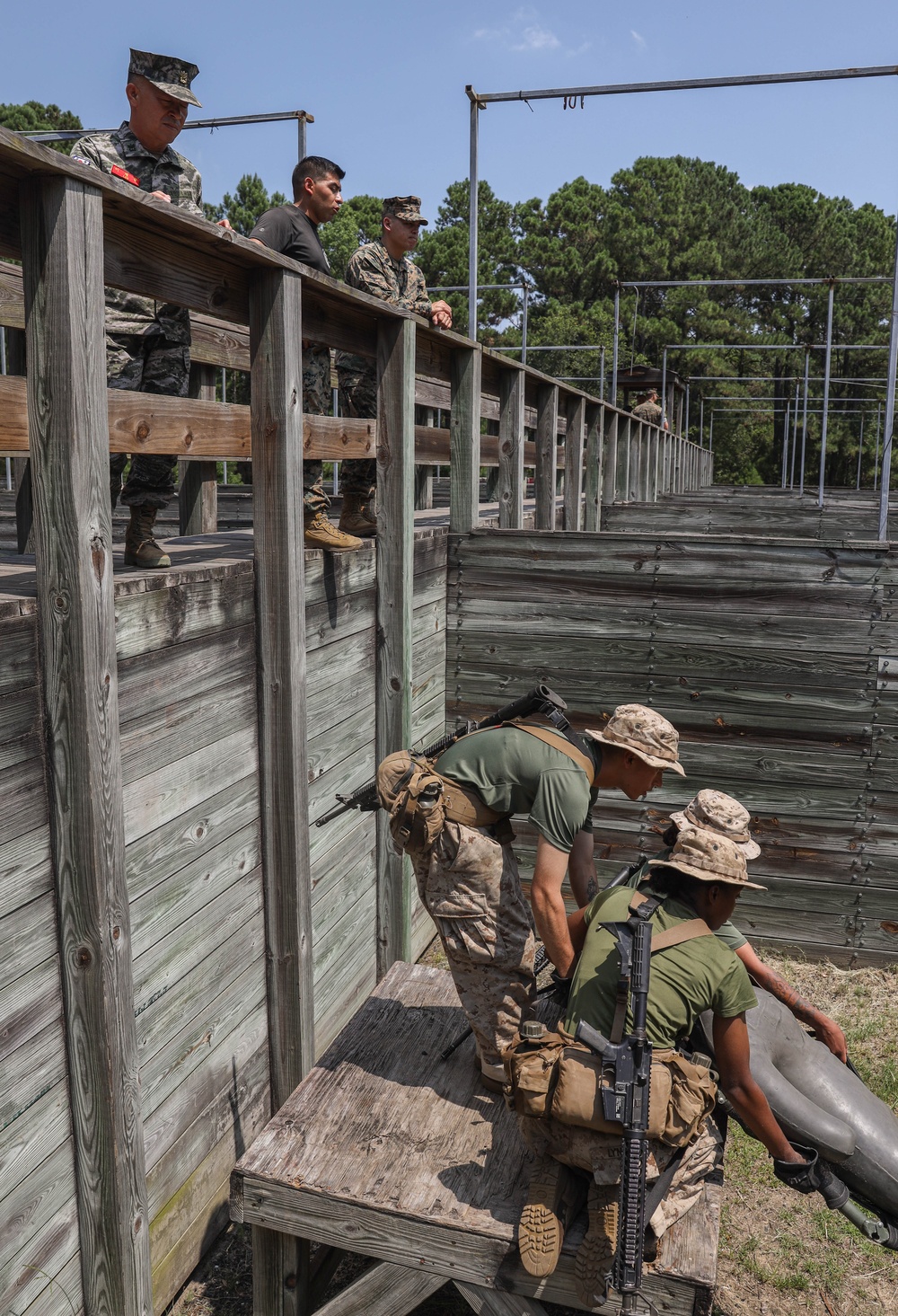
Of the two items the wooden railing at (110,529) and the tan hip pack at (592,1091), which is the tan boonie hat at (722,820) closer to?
the tan hip pack at (592,1091)

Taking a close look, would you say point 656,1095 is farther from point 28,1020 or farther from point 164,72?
point 164,72

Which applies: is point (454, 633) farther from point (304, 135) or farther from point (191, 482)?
point (304, 135)

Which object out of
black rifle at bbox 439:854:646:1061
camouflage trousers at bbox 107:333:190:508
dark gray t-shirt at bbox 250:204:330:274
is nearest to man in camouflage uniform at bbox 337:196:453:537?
dark gray t-shirt at bbox 250:204:330:274

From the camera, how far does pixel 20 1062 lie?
8.57 ft

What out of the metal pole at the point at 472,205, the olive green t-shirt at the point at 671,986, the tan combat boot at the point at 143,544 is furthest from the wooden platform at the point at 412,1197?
the metal pole at the point at 472,205

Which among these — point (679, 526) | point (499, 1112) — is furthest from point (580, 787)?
point (679, 526)

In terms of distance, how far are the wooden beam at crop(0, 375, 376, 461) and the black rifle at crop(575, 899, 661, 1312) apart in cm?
185

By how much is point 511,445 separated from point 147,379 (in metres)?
3.66

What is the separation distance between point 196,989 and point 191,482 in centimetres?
363

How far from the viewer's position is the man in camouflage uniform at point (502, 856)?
345 cm

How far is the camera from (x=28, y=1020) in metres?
2.64

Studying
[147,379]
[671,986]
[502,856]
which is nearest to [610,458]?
[147,379]

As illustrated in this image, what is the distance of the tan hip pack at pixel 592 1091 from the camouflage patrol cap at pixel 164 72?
3.26m

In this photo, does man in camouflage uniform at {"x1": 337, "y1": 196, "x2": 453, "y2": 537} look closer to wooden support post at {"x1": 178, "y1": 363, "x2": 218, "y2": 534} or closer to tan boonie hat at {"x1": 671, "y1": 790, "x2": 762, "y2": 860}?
wooden support post at {"x1": 178, "y1": 363, "x2": 218, "y2": 534}
